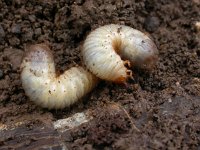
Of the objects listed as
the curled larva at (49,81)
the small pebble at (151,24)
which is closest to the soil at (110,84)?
the small pebble at (151,24)

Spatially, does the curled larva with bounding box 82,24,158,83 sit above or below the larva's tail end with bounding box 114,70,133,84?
above

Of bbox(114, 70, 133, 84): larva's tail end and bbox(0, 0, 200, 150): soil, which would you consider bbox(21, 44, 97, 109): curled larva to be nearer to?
bbox(0, 0, 200, 150): soil

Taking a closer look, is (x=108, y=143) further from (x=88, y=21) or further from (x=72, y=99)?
(x=88, y=21)

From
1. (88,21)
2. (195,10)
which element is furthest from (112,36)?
(195,10)

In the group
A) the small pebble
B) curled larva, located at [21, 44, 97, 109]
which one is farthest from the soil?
curled larva, located at [21, 44, 97, 109]

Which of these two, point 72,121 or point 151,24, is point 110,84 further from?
point 151,24

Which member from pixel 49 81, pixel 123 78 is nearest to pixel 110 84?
pixel 123 78
